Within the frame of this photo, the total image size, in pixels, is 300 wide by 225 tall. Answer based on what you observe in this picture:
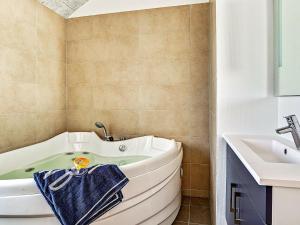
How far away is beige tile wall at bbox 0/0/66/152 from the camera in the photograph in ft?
6.02

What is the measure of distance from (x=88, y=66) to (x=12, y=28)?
2.88 ft

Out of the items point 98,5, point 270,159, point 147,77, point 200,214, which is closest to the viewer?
point 270,159

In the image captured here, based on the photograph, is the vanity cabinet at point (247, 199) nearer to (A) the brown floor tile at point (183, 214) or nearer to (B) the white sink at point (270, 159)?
(B) the white sink at point (270, 159)

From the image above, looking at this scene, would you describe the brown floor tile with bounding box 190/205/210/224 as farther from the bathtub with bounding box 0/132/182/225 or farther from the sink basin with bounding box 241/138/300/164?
the sink basin with bounding box 241/138/300/164

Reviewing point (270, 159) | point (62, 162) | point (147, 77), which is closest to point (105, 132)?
point (62, 162)

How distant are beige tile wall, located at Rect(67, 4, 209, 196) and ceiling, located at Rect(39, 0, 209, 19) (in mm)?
71

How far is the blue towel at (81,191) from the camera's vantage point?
987 millimetres

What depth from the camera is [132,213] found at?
4.05 ft

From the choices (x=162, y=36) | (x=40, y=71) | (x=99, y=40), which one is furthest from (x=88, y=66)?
(x=162, y=36)

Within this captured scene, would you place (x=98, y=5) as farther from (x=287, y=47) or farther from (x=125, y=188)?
(x=125, y=188)

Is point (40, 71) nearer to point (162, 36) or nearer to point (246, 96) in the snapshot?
point (162, 36)

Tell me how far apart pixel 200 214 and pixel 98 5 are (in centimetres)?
275

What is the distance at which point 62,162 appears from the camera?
214cm

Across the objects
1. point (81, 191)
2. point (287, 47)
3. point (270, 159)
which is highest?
point (287, 47)
